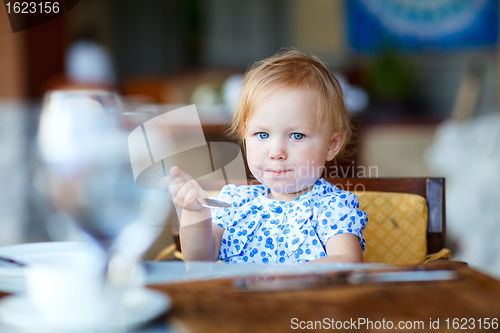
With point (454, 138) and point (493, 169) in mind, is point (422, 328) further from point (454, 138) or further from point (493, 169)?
point (454, 138)

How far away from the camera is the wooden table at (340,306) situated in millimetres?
317

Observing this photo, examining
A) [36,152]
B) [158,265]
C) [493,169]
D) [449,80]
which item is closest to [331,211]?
[158,265]

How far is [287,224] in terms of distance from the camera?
2.51 ft

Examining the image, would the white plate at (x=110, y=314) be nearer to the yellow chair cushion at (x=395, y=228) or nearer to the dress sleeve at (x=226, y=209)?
the dress sleeve at (x=226, y=209)

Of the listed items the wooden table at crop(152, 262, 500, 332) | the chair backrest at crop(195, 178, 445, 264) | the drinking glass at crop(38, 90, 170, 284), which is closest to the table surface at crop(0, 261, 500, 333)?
the wooden table at crop(152, 262, 500, 332)

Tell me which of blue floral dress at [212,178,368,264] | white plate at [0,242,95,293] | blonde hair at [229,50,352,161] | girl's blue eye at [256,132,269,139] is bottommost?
blue floral dress at [212,178,368,264]

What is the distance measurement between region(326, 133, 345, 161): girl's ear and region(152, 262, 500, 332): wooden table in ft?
1.34

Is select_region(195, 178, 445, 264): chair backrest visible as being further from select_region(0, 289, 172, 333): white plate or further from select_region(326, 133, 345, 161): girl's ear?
select_region(0, 289, 172, 333): white plate

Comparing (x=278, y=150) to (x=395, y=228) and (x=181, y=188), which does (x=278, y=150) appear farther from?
(x=395, y=228)

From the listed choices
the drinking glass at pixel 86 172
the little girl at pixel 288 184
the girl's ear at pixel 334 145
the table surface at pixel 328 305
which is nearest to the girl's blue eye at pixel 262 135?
the little girl at pixel 288 184

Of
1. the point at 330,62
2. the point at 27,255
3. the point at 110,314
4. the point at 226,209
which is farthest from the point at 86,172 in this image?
the point at 110,314

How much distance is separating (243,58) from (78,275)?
460 cm

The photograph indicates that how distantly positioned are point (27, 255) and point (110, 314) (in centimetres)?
23

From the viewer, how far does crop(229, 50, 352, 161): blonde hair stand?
0.75 metres
